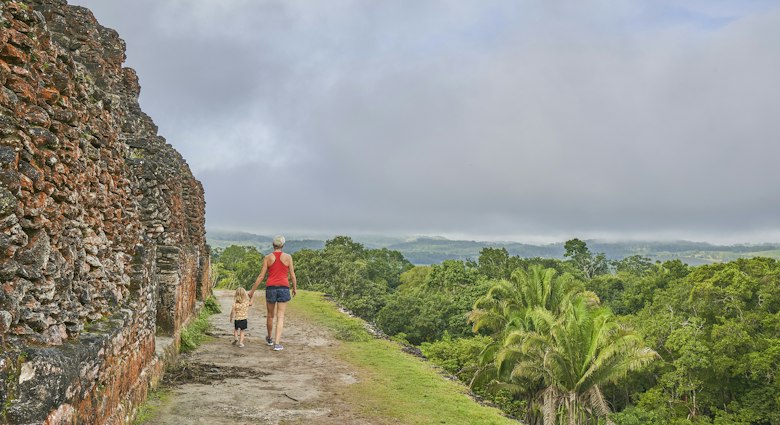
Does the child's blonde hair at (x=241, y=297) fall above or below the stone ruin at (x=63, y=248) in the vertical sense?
below

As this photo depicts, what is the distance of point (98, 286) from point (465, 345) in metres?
25.1

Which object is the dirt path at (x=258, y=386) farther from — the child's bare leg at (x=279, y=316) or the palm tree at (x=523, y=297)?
the palm tree at (x=523, y=297)

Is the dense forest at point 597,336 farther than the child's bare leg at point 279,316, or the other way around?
the dense forest at point 597,336

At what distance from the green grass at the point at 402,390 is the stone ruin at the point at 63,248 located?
9.33 feet

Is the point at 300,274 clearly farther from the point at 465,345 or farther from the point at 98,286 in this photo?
the point at 98,286

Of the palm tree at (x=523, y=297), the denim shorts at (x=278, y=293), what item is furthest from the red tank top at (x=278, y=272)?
the palm tree at (x=523, y=297)

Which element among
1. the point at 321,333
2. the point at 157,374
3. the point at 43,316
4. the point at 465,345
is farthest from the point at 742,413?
the point at 43,316

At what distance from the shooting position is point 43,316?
10.7 feet

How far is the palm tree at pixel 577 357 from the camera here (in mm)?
15805

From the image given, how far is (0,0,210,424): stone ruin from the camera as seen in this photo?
295 centimetres

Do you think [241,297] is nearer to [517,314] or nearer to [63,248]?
[63,248]

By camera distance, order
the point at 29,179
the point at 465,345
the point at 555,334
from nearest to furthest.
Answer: the point at 29,179
the point at 555,334
the point at 465,345

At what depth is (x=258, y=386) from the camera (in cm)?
732

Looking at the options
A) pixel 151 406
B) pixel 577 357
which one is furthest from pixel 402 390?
pixel 577 357
